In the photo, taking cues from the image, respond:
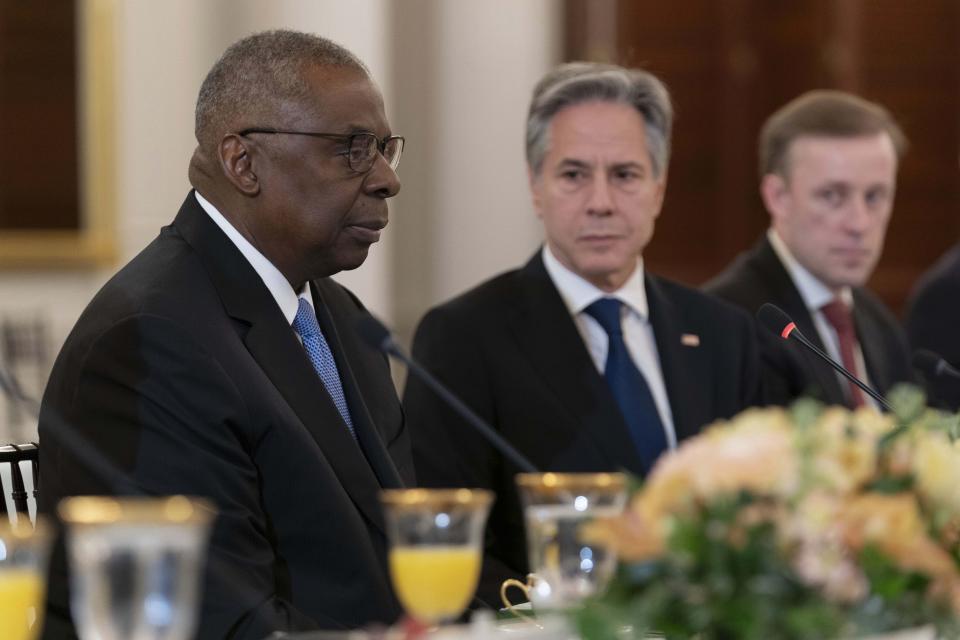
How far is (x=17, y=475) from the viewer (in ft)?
8.88

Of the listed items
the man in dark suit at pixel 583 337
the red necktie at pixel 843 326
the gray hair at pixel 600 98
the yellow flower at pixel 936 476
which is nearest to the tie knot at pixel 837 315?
the red necktie at pixel 843 326

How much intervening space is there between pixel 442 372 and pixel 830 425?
187 centimetres

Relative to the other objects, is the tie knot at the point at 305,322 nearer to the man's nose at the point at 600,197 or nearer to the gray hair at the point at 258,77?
the gray hair at the point at 258,77

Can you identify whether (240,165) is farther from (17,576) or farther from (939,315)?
(939,315)

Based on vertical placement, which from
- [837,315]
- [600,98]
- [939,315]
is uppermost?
[600,98]

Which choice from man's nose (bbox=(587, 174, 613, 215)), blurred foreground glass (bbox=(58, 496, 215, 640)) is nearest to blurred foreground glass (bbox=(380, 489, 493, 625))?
blurred foreground glass (bbox=(58, 496, 215, 640))

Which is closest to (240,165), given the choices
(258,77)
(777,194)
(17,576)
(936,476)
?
(258,77)

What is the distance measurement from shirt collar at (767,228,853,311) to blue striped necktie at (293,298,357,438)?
178 cm

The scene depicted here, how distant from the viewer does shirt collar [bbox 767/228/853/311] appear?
4398 millimetres

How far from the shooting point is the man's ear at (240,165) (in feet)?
9.40

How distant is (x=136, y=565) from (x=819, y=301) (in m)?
3.19

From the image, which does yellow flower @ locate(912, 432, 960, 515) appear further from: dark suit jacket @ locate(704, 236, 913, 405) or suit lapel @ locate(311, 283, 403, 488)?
dark suit jacket @ locate(704, 236, 913, 405)

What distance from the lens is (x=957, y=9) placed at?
9.16m

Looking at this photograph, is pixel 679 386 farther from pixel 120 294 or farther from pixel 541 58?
pixel 541 58
